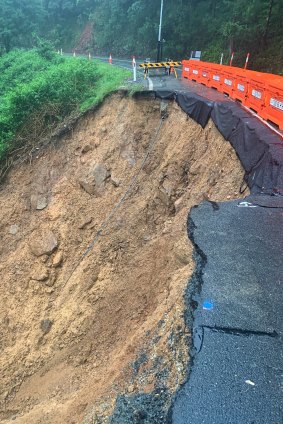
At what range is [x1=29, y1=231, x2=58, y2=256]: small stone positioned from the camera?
379 inches

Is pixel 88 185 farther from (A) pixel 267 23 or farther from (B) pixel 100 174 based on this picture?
(A) pixel 267 23

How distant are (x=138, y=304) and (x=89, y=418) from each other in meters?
2.48

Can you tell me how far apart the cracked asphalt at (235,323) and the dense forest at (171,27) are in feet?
55.2

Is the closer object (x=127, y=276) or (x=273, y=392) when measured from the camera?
(x=273, y=392)

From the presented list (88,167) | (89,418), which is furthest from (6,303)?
(89,418)

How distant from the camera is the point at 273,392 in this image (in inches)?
102

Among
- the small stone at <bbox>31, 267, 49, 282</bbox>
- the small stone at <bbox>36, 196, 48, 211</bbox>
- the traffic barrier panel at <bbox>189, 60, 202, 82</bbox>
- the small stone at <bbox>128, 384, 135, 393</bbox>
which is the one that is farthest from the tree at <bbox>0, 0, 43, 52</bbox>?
the small stone at <bbox>128, 384, 135, 393</bbox>

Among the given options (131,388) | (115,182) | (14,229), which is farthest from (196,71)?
(131,388)

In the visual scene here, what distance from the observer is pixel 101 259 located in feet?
27.8

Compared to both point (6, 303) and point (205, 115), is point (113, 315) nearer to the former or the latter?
point (6, 303)

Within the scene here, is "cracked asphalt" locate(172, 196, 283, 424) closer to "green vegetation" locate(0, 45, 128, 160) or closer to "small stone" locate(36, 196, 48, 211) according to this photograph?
"small stone" locate(36, 196, 48, 211)

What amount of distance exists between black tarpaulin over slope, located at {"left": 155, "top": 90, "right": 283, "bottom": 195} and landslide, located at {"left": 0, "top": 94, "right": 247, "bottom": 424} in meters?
0.29

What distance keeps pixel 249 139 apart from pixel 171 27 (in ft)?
73.7

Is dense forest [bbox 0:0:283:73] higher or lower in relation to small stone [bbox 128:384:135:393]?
higher
